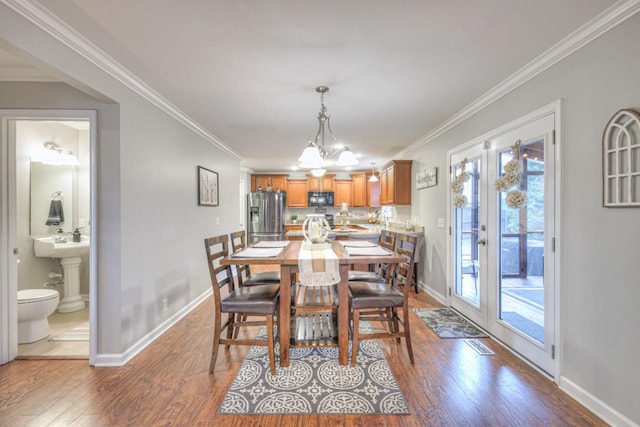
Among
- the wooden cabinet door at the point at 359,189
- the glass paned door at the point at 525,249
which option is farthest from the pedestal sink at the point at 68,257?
the wooden cabinet door at the point at 359,189

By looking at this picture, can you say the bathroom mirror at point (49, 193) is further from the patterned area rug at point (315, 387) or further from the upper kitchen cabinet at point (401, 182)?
the upper kitchen cabinet at point (401, 182)

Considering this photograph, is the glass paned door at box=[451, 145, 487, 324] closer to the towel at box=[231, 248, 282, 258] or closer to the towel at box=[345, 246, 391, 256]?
the towel at box=[345, 246, 391, 256]

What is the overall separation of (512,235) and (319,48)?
2192 millimetres

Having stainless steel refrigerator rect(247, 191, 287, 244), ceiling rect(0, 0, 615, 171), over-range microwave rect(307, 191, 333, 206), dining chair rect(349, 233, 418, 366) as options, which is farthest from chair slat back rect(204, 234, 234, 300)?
over-range microwave rect(307, 191, 333, 206)

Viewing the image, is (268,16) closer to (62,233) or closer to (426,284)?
(62,233)

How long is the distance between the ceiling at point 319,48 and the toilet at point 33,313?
1842 mm

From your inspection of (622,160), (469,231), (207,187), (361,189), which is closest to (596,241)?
(622,160)

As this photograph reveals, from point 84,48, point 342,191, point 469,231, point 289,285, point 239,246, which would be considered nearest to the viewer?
point 84,48

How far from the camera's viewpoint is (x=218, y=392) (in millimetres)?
1917

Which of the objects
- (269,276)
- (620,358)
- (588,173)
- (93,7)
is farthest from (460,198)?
(93,7)

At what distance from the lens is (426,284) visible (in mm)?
4285

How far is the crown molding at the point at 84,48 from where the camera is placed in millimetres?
1481

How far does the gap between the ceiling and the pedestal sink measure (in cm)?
181

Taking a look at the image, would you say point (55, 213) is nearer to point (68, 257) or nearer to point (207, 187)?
point (68, 257)
